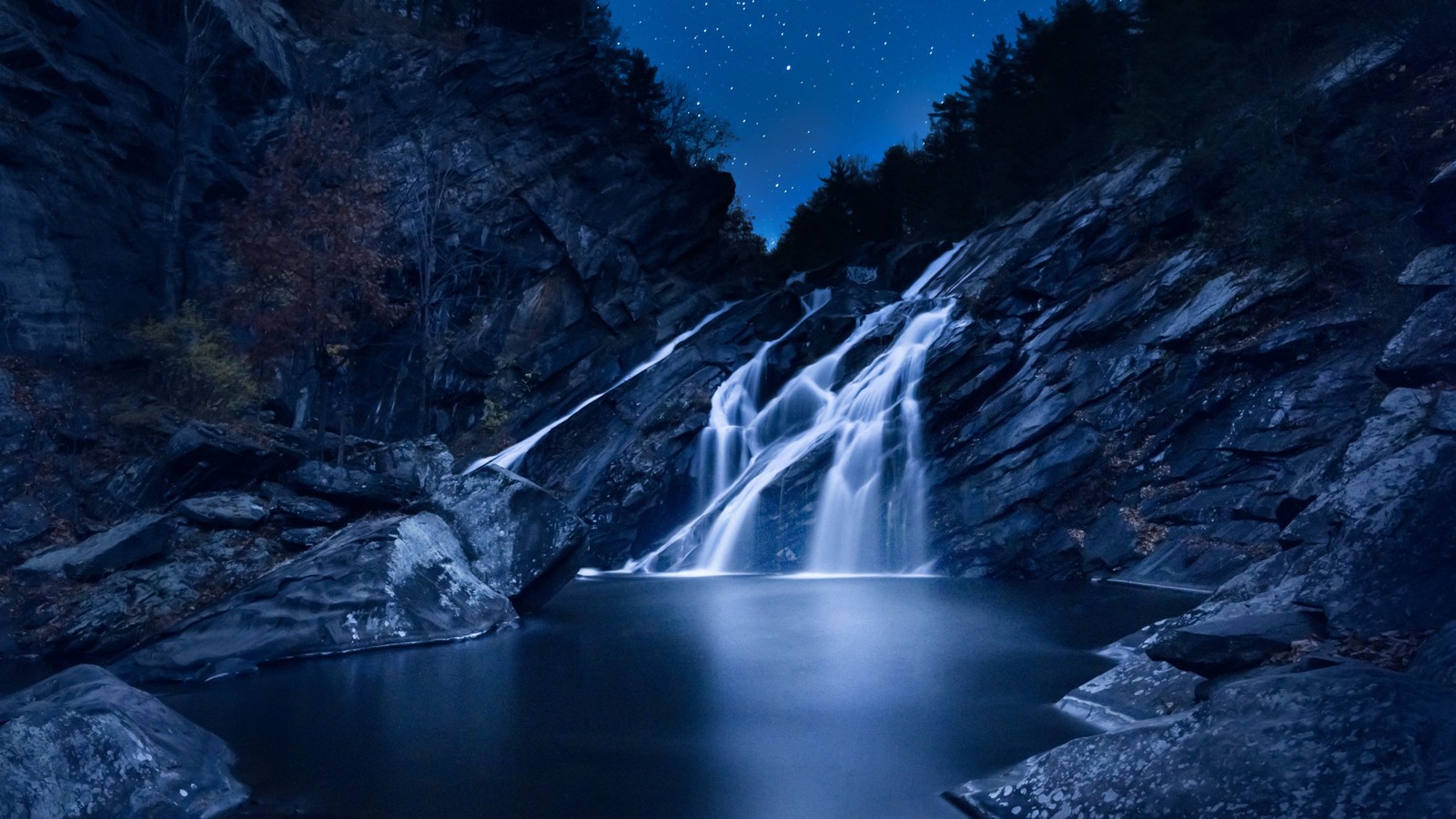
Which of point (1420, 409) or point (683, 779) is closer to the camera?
point (683, 779)

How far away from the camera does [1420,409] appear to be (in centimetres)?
689

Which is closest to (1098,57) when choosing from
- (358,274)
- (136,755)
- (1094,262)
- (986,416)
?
(1094,262)

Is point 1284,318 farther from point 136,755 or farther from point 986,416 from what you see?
point 136,755

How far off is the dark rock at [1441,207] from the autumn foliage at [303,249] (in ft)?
59.4

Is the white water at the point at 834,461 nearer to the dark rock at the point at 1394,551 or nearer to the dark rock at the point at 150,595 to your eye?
the dark rock at the point at 150,595

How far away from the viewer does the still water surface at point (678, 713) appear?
552 centimetres

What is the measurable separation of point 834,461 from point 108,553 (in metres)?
13.9

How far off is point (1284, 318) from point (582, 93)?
28.4 meters

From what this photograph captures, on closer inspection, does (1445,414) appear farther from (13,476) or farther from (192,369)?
(192,369)

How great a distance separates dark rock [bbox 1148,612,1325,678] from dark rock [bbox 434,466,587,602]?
31.3 feet

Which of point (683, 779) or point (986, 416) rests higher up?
point (986, 416)

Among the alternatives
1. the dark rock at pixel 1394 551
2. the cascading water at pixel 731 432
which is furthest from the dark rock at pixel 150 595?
the dark rock at pixel 1394 551

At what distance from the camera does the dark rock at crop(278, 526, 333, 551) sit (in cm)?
1243

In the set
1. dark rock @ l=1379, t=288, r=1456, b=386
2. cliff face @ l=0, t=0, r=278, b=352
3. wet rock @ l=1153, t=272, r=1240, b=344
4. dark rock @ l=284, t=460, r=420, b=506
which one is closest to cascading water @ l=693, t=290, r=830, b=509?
dark rock @ l=284, t=460, r=420, b=506
